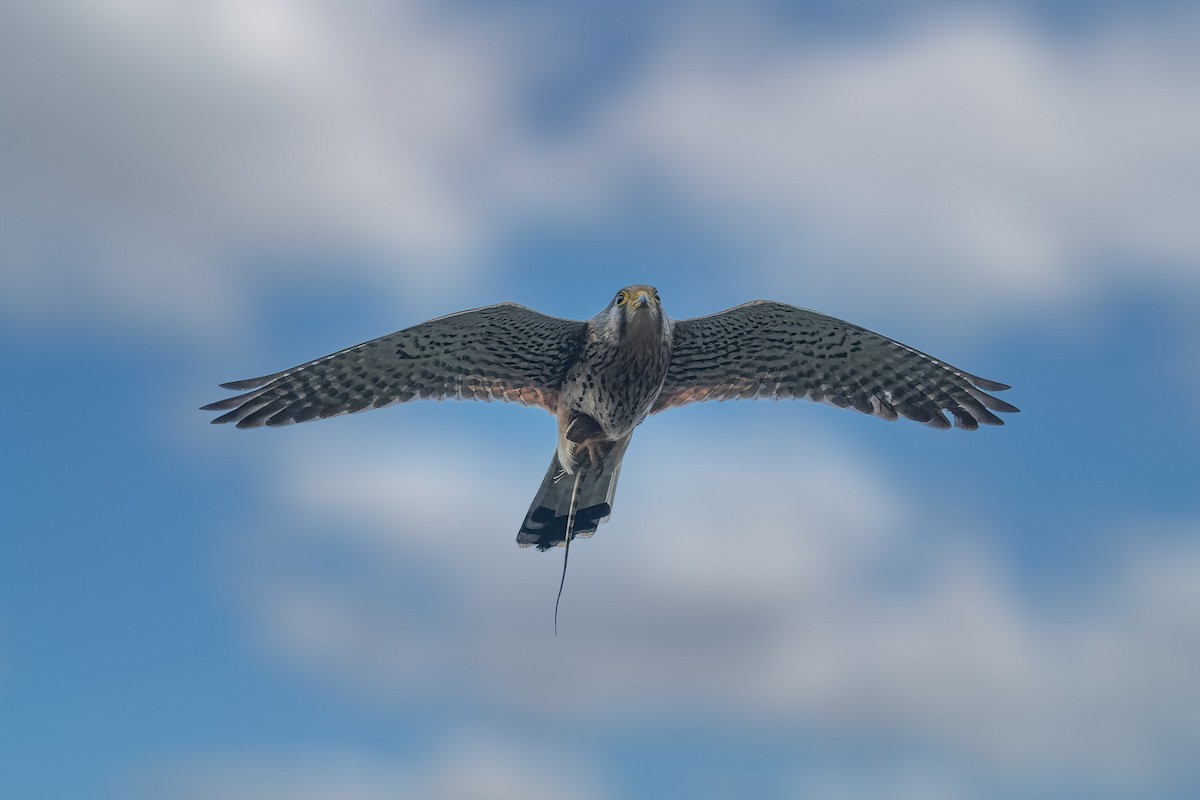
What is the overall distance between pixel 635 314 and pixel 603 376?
0.77 metres

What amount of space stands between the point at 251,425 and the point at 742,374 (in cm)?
508

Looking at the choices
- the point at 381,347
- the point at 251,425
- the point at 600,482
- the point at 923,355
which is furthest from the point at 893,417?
the point at 251,425

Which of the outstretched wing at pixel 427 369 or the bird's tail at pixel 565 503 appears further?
the bird's tail at pixel 565 503

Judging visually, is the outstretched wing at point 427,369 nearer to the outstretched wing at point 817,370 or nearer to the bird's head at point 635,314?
the bird's head at point 635,314

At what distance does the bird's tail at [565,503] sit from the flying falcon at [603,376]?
0.04 feet

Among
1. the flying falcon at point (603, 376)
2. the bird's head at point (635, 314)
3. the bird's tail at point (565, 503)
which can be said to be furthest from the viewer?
the bird's tail at point (565, 503)

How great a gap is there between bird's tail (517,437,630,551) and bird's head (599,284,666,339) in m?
1.62

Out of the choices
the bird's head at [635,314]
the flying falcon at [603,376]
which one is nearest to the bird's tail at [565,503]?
the flying falcon at [603,376]

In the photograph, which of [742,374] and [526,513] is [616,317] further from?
[526,513]

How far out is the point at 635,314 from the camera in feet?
32.7

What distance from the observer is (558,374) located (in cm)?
1092

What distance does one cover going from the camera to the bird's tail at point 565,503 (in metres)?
11.3

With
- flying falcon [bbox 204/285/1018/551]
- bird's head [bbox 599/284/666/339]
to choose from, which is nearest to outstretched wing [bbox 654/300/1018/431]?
flying falcon [bbox 204/285/1018/551]

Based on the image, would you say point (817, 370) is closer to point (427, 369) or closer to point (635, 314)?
point (635, 314)
